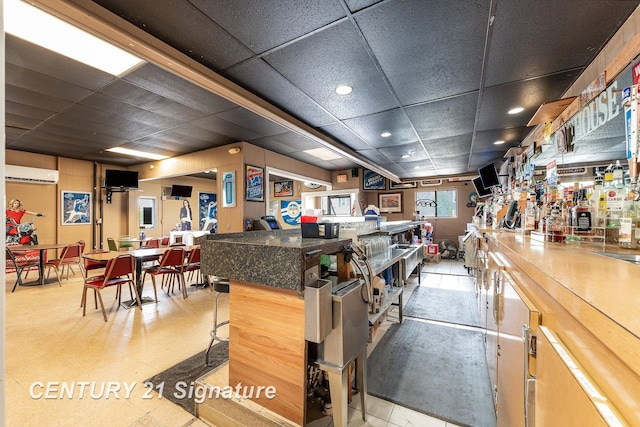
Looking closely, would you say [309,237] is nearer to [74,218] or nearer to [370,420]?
[370,420]

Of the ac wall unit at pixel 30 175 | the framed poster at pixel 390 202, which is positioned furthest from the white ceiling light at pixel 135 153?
the framed poster at pixel 390 202

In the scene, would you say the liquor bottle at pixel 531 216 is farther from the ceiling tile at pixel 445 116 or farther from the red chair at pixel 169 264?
the red chair at pixel 169 264

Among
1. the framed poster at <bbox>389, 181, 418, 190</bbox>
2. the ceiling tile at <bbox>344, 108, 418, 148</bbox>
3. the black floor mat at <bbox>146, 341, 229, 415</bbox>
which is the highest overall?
the ceiling tile at <bbox>344, 108, 418, 148</bbox>

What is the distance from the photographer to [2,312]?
0.73 m

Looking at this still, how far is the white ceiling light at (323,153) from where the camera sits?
575 centimetres

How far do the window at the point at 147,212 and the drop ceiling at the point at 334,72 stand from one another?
3.70 meters

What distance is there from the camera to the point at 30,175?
5.95m

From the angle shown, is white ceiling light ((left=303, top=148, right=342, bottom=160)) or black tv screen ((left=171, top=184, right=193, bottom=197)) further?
black tv screen ((left=171, top=184, right=193, bottom=197))

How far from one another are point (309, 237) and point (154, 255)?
11.5ft

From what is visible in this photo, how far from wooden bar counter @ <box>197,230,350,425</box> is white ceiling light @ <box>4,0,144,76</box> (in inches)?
82.9

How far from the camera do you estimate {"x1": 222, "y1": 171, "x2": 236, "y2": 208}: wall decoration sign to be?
5.20m

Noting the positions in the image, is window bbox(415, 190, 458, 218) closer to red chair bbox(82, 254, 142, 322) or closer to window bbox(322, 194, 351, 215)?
window bbox(322, 194, 351, 215)

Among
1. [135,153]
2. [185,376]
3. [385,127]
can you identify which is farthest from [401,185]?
[185,376]

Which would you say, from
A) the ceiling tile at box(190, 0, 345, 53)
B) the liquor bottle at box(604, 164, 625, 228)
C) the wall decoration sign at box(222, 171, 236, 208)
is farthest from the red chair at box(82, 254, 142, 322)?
the liquor bottle at box(604, 164, 625, 228)
